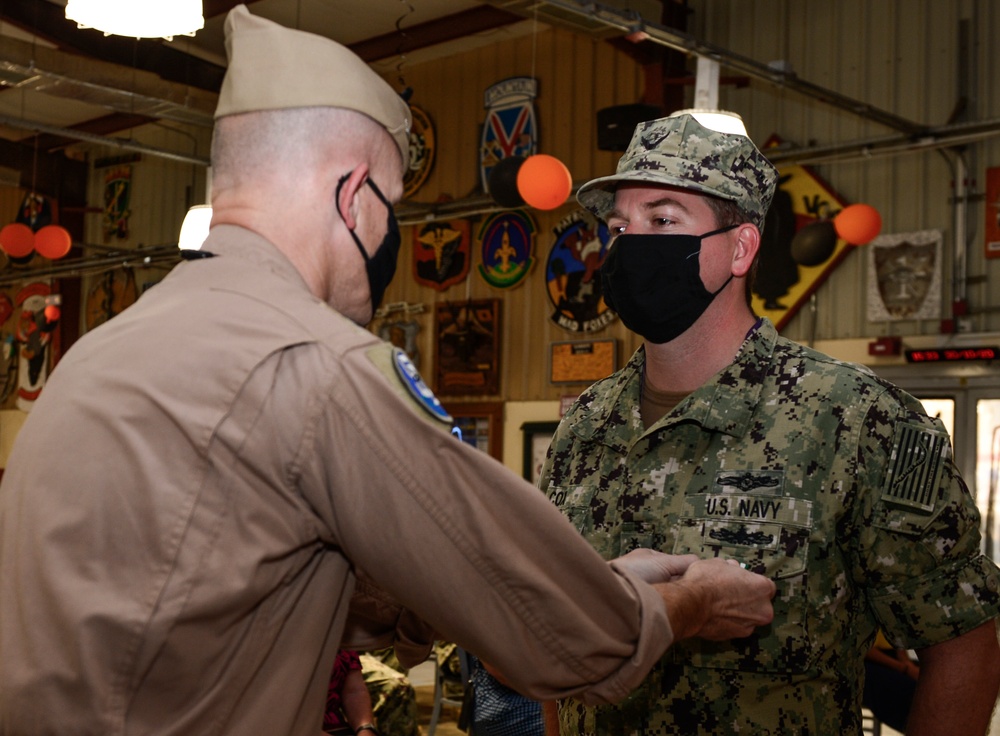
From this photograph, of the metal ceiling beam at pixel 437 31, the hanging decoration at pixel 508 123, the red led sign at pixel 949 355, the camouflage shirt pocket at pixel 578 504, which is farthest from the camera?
the hanging decoration at pixel 508 123

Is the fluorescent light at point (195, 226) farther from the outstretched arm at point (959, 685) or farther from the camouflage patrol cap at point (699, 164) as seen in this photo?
the outstretched arm at point (959, 685)

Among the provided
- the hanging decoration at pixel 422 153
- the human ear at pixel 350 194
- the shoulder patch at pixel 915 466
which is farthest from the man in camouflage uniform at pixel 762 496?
the hanging decoration at pixel 422 153

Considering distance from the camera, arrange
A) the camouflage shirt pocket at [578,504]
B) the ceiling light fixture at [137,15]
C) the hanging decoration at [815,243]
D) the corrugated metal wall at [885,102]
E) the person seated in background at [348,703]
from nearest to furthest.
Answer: the camouflage shirt pocket at [578,504] → the person seated in background at [348,703] → the ceiling light fixture at [137,15] → the hanging decoration at [815,243] → the corrugated metal wall at [885,102]

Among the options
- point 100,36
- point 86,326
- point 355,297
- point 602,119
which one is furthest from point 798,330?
point 86,326

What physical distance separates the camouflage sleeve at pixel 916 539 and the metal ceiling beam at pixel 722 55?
5287mm

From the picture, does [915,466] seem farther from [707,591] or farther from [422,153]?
[422,153]

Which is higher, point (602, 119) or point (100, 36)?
point (100, 36)

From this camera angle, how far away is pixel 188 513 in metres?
1.22

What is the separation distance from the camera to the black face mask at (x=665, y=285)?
7.91 feet

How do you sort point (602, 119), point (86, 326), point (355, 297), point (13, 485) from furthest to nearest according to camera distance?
point (86, 326) < point (602, 119) < point (355, 297) < point (13, 485)

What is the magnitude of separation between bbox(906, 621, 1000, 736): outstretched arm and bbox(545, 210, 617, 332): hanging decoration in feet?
27.8

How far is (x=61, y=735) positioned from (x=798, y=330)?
8.66m

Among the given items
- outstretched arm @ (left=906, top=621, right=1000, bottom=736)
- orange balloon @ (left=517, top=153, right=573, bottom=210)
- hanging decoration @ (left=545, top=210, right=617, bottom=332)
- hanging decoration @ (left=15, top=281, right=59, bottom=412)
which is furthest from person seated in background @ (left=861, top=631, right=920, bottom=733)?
hanging decoration @ (left=15, top=281, right=59, bottom=412)

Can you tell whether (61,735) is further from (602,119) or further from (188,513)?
(602,119)
